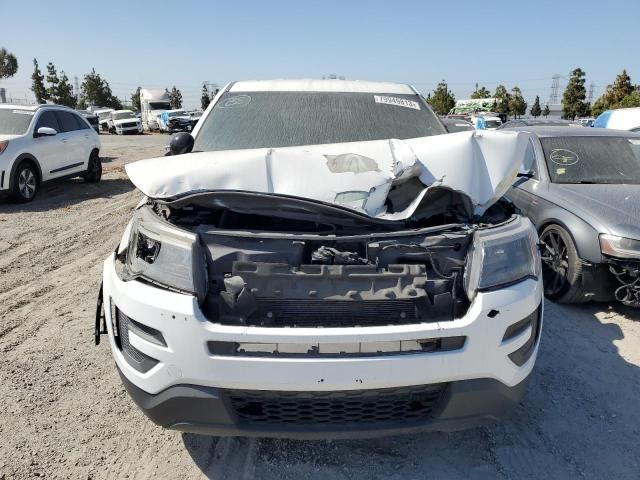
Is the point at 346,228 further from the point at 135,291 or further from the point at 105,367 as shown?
the point at 105,367

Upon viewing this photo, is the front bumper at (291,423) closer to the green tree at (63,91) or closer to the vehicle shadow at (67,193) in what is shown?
the vehicle shadow at (67,193)

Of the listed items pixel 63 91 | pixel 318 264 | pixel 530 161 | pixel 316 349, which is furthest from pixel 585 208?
pixel 63 91

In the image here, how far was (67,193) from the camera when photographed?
31.7ft

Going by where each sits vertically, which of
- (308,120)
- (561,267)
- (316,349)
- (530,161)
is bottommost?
(561,267)

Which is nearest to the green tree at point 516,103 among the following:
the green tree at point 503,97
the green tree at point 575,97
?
the green tree at point 503,97

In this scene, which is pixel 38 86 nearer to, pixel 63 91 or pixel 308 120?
pixel 63 91

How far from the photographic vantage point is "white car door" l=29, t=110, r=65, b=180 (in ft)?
28.4

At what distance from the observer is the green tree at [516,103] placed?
185ft

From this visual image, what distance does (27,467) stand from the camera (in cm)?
227

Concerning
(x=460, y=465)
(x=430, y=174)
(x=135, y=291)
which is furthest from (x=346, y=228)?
(x=460, y=465)

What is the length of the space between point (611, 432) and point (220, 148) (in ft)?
9.40

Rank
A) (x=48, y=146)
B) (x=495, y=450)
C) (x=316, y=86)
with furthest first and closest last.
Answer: (x=48, y=146)
(x=316, y=86)
(x=495, y=450)

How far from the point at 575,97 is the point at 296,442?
47343 mm

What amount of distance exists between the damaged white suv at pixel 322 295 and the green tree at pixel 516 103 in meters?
59.4
